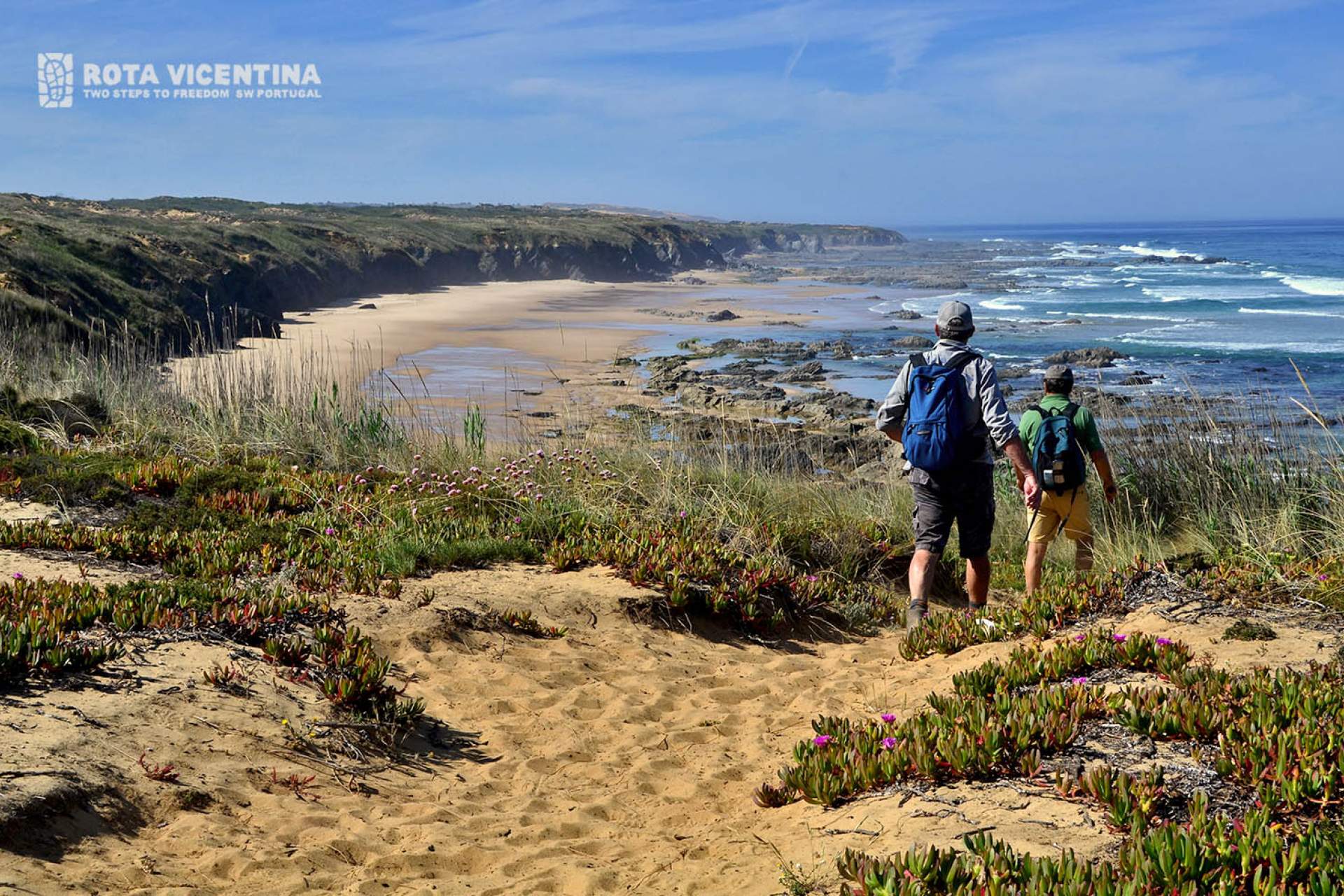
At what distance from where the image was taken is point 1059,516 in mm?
6754

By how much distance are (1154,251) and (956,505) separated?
93595 mm

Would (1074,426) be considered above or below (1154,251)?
below

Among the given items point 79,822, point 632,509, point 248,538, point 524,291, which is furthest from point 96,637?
point 524,291

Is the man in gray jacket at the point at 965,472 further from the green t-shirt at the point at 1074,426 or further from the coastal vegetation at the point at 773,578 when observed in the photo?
the green t-shirt at the point at 1074,426

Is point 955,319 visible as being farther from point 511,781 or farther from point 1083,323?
point 1083,323

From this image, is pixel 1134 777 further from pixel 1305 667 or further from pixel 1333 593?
pixel 1333 593

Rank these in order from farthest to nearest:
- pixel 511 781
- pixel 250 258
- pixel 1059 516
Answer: pixel 250 258, pixel 1059 516, pixel 511 781

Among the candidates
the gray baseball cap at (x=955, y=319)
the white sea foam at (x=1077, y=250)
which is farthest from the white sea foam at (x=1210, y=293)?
the gray baseball cap at (x=955, y=319)

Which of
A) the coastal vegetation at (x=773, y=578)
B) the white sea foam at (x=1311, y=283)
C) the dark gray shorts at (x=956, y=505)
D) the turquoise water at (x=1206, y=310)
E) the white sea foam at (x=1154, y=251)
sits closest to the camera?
the coastal vegetation at (x=773, y=578)

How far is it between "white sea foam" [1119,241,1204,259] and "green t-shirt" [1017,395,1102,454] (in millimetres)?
75889

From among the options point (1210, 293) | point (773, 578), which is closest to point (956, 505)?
point (773, 578)

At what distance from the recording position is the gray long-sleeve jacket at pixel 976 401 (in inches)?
228

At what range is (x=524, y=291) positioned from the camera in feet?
169

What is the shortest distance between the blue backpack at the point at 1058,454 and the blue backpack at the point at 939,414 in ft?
3.05
